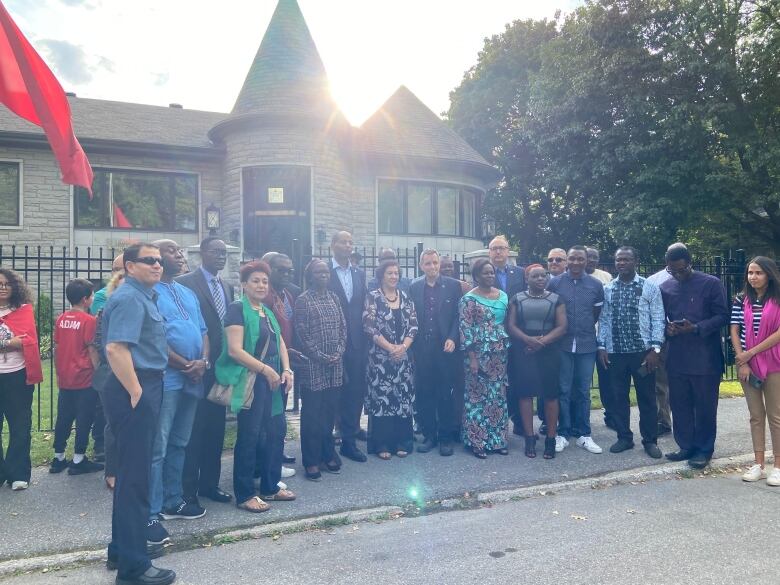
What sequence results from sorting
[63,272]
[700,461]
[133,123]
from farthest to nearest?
[133,123] < [63,272] < [700,461]

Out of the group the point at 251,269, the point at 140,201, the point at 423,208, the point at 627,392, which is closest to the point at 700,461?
the point at 627,392

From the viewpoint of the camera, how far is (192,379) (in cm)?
460

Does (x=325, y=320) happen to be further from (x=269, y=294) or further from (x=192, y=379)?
(x=192, y=379)

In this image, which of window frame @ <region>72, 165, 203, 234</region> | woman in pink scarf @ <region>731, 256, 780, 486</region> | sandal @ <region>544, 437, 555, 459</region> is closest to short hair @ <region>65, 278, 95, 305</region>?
sandal @ <region>544, 437, 555, 459</region>

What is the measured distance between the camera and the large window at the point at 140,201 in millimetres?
16297

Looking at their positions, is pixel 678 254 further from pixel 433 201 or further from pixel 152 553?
pixel 433 201

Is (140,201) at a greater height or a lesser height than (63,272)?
greater

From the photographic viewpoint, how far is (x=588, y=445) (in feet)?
21.3

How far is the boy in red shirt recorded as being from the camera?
5664 millimetres

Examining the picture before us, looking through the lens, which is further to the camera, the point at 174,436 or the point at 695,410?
the point at 695,410

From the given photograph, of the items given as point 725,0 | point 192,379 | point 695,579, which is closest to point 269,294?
point 192,379

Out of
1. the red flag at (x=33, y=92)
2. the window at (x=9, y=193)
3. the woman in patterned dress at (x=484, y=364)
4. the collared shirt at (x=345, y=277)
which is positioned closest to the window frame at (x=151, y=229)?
the window at (x=9, y=193)

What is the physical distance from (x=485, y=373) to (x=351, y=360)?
1413mm

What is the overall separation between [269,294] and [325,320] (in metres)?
0.62
